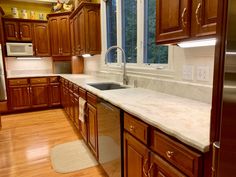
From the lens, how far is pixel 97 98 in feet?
6.61

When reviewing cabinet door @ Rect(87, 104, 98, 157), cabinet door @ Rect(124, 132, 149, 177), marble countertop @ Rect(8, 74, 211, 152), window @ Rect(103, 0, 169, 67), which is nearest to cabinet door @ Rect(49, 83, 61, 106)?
window @ Rect(103, 0, 169, 67)

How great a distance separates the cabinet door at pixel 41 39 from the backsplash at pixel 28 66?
1.35ft

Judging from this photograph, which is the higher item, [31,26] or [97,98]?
[31,26]

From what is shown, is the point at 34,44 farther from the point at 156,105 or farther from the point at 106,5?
the point at 156,105

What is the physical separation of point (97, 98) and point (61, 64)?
3676 millimetres

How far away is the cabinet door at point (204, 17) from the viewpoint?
1018 millimetres

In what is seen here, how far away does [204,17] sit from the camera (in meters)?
1.07

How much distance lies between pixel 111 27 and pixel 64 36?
6.55 feet

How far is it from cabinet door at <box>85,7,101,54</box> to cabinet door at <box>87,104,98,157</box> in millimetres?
1659

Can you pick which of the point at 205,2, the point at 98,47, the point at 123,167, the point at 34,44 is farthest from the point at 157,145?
the point at 34,44

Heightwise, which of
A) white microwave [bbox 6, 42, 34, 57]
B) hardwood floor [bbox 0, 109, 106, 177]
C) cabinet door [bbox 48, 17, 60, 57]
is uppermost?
cabinet door [bbox 48, 17, 60, 57]

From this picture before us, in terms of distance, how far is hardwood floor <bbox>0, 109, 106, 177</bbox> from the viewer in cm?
217

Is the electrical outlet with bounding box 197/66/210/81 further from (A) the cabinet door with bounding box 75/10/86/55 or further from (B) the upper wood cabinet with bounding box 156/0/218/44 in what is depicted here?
(A) the cabinet door with bounding box 75/10/86/55

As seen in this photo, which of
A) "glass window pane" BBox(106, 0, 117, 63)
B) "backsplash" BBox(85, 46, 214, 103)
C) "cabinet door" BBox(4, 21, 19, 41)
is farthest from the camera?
"cabinet door" BBox(4, 21, 19, 41)
